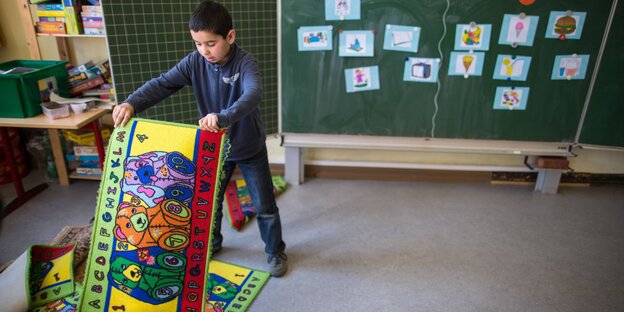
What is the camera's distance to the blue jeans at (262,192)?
2016 mm

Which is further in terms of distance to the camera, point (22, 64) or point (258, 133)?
point (22, 64)

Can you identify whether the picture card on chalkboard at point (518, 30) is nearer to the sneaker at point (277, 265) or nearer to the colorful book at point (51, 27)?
the sneaker at point (277, 265)

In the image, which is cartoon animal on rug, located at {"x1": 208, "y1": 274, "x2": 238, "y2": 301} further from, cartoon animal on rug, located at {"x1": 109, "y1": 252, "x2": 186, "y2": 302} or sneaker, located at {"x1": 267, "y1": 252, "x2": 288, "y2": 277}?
cartoon animal on rug, located at {"x1": 109, "y1": 252, "x2": 186, "y2": 302}

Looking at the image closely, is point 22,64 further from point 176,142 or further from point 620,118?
point 620,118

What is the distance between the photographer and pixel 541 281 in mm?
2264

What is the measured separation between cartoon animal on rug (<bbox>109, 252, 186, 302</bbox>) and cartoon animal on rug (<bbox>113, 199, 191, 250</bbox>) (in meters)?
0.06

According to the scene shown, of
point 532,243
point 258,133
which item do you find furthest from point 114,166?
point 532,243

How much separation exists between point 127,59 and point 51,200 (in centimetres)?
122

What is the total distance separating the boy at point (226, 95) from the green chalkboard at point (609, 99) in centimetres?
231

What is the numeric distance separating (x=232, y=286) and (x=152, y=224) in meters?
0.73

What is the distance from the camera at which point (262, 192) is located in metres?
2.08

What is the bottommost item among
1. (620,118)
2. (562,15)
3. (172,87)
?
(620,118)

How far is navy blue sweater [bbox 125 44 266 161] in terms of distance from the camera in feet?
5.70

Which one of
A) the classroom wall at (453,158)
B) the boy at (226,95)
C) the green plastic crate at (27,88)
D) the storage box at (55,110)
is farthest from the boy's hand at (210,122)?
the classroom wall at (453,158)
